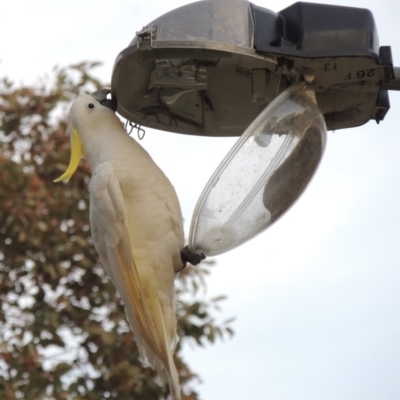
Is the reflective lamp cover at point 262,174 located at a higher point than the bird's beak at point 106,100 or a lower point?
lower

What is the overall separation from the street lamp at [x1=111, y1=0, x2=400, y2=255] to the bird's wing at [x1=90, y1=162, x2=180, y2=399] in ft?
0.93

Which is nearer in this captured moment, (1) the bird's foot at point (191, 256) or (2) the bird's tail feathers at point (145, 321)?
(1) the bird's foot at point (191, 256)

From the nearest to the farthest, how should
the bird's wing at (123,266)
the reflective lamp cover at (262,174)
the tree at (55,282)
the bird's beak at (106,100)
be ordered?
the reflective lamp cover at (262,174)
the bird's wing at (123,266)
the bird's beak at (106,100)
the tree at (55,282)

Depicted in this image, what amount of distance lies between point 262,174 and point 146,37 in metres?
0.43

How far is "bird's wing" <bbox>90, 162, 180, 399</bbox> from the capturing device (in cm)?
248

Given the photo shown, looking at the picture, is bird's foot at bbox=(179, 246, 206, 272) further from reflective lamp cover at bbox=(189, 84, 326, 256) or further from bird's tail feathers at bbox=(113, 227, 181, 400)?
bird's tail feathers at bbox=(113, 227, 181, 400)

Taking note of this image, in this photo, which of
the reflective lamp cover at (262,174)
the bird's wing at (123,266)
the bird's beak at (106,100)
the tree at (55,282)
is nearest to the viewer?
the reflective lamp cover at (262,174)

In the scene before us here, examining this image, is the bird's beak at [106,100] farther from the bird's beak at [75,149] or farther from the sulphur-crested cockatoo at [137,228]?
the bird's beak at [75,149]

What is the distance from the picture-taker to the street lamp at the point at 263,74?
2.18m

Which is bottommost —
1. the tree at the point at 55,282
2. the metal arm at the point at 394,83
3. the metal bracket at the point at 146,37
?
the tree at the point at 55,282

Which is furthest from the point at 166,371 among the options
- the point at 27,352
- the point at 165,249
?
the point at 27,352

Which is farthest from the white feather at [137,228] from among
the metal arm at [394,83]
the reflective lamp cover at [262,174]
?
the metal arm at [394,83]

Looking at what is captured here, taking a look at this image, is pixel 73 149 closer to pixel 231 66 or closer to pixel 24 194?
pixel 231 66

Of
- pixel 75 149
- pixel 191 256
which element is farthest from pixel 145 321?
pixel 75 149
